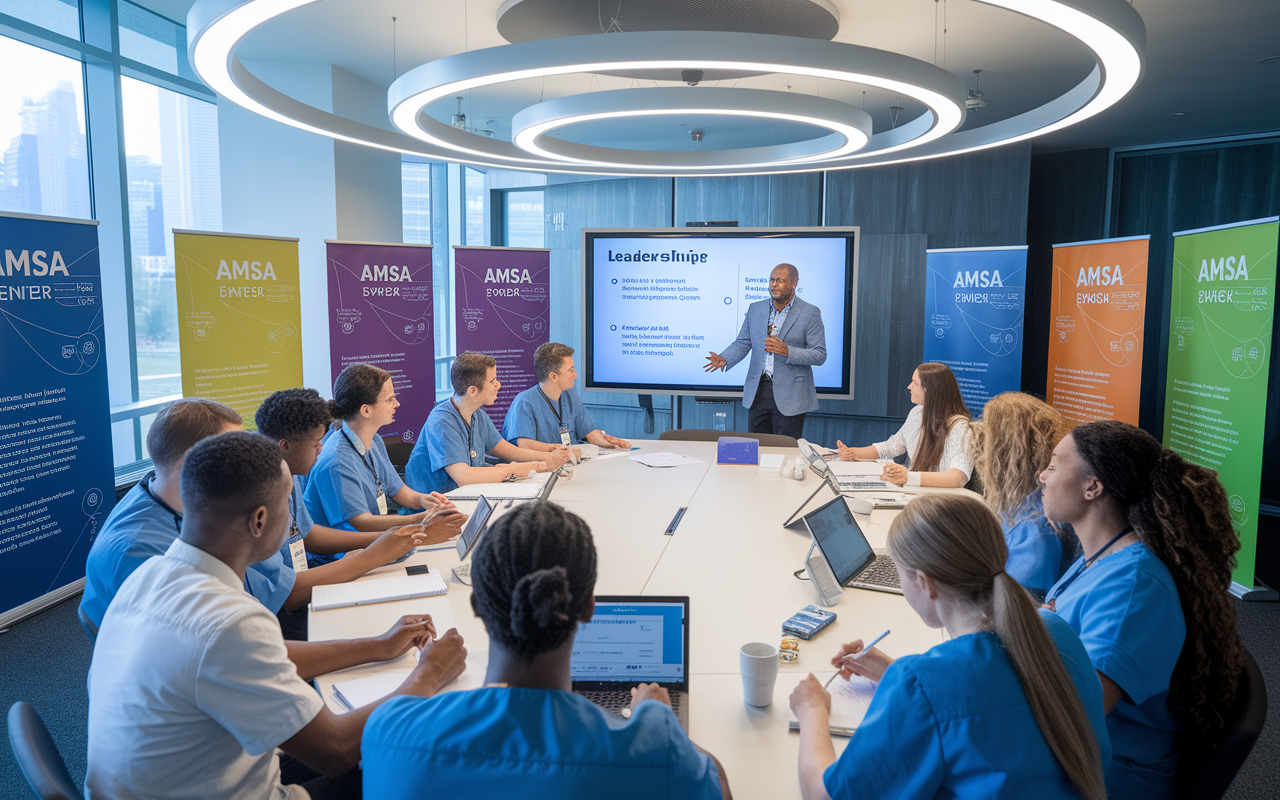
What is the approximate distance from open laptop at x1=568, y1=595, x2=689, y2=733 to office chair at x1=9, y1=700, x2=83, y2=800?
88 cm

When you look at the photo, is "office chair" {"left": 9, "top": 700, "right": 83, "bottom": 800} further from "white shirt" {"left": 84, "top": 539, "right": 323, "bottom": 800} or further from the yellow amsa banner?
the yellow amsa banner

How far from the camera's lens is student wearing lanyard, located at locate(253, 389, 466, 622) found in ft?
7.75

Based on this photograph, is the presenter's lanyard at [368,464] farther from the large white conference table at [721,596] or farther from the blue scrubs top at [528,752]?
the blue scrubs top at [528,752]

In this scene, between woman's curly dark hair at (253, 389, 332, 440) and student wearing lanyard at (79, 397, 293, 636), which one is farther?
woman's curly dark hair at (253, 389, 332, 440)

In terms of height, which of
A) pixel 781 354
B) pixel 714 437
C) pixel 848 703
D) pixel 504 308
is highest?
pixel 504 308

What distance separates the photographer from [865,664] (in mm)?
1721

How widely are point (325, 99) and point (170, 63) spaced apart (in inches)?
41.9

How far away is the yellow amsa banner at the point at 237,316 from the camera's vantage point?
465 cm

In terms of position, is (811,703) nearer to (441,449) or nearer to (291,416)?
(291,416)

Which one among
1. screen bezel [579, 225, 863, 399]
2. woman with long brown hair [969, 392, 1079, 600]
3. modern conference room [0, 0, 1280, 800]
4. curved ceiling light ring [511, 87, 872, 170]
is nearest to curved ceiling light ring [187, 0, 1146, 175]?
modern conference room [0, 0, 1280, 800]

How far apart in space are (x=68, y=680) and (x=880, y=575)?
3.34 m

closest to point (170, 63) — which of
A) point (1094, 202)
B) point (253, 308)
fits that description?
point (253, 308)

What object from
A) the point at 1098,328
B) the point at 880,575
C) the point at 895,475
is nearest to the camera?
the point at 880,575

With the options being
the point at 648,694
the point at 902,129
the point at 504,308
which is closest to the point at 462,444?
the point at 648,694
